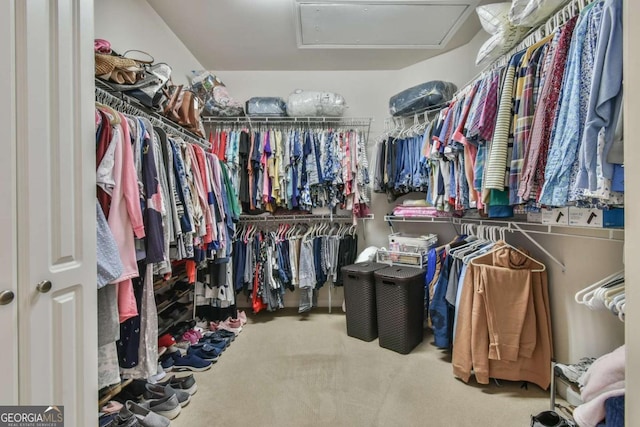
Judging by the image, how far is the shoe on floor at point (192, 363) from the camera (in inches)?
78.1

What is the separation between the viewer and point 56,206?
836 millimetres

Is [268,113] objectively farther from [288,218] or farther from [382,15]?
[382,15]

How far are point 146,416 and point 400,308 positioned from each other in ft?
5.54

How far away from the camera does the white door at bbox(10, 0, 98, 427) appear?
746mm

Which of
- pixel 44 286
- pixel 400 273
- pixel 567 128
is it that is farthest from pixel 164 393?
pixel 567 128

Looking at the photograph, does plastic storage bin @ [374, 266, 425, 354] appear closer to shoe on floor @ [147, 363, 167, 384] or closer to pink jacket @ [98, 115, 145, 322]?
shoe on floor @ [147, 363, 167, 384]

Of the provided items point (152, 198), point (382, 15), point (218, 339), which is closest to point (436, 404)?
point (218, 339)

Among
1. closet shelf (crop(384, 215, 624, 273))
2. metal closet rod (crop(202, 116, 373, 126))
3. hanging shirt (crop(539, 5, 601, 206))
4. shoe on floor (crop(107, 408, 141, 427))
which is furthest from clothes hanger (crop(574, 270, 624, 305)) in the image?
metal closet rod (crop(202, 116, 373, 126))

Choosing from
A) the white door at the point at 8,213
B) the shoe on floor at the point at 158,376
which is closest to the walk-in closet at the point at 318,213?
the white door at the point at 8,213

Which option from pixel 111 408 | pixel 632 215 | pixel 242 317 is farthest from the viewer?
pixel 242 317

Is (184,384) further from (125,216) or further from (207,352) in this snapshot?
(125,216)

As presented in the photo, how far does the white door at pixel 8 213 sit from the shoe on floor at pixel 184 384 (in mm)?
1141

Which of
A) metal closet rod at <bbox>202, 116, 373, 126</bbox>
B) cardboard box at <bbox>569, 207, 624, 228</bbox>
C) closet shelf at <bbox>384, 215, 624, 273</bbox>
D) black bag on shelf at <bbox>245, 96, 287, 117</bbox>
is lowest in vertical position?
closet shelf at <bbox>384, 215, 624, 273</bbox>

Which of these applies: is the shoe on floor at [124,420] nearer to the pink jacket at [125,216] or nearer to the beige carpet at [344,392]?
the beige carpet at [344,392]
